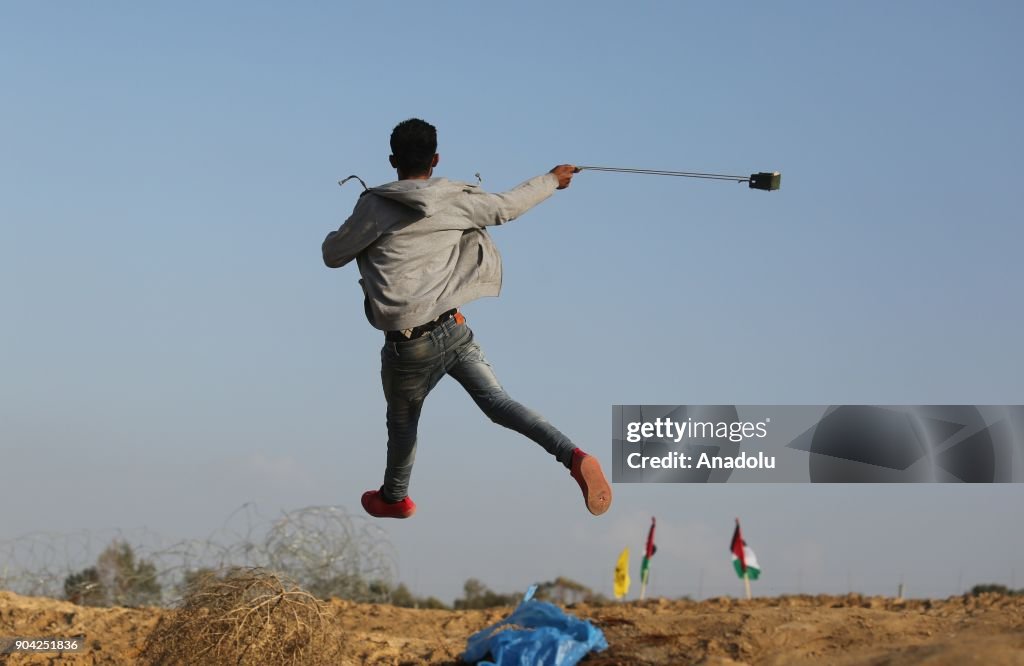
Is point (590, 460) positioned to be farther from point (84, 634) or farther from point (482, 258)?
point (84, 634)

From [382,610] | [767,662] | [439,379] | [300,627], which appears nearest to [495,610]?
[382,610]

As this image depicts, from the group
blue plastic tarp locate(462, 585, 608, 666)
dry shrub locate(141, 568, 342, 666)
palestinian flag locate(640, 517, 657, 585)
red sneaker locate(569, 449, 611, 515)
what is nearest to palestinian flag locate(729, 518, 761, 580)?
palestinian flag locate(640, 517, 657, 585)

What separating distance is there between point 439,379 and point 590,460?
39.4 inches

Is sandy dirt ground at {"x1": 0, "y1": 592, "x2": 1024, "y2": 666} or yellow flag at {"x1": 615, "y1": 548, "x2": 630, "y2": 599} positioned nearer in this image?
sandy dirt ground at {"x1": 0, "y1": 592, "x2": 1024, "y2": 666}

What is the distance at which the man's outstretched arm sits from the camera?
780 cm

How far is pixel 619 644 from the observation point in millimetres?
13609

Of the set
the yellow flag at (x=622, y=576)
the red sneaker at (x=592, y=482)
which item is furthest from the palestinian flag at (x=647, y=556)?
the red sneaker at (x=592, y=482)

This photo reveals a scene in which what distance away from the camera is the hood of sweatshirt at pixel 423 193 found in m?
7.62

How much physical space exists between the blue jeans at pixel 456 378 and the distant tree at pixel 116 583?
28.6 ft

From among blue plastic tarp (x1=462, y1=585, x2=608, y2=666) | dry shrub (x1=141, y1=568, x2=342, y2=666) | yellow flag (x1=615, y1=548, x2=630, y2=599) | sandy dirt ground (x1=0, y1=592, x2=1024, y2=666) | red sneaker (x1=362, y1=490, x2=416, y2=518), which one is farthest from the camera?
yellow flag (x1=615, y1=548, x2=630, y2=599)

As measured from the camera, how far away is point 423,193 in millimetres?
7617

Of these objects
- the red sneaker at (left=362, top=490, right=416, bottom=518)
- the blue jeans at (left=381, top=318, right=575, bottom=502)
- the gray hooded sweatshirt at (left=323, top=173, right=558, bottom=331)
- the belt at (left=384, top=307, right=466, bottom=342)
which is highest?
the gray hooded sweatshirt at (left=323, top=173, right=558, bottom=331)

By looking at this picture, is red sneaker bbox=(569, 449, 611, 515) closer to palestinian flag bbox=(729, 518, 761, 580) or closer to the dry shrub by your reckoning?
the dry shrub

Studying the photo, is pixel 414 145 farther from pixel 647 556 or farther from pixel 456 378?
pixel 647 556
